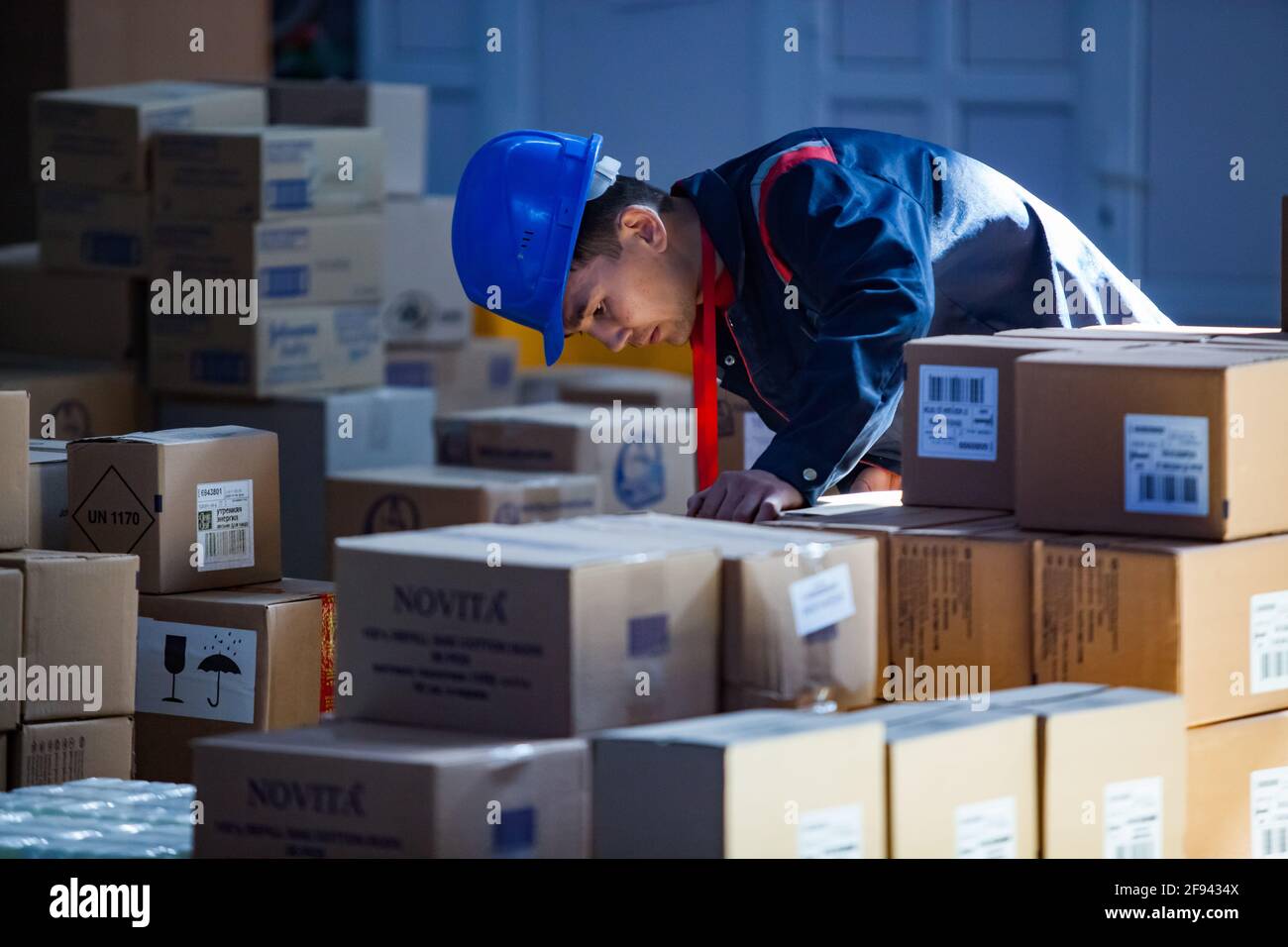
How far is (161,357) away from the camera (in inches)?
205

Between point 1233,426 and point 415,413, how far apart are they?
3.50m

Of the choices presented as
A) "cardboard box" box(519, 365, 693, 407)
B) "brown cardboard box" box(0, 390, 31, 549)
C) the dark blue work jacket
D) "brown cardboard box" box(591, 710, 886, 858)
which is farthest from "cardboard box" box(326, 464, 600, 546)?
"brown cardboard box" box(591, 710, 886, 858)

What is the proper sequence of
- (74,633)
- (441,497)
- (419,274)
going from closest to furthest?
(74,633)
(441,497)
(419,274)

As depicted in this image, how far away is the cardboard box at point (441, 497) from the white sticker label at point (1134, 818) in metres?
2.81

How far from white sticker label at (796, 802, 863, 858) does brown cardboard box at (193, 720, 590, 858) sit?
0.65 feet

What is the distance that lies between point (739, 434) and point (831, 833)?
207cm

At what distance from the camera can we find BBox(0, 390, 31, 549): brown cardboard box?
2730 mm

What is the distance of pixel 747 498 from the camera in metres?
2.50

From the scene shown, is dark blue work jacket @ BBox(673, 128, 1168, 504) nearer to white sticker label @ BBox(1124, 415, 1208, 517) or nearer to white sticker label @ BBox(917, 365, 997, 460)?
white sticker label @ BBox(917, 365, 997, 460)

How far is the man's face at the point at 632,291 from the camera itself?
2922 millimetres

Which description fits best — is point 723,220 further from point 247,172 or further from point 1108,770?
point 247,172

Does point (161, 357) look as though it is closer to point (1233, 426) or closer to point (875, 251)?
point (875, 251)

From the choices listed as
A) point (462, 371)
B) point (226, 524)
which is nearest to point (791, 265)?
point (226, 524)

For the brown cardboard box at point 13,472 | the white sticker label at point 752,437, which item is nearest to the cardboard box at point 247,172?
the white sticker label at point 752,437
